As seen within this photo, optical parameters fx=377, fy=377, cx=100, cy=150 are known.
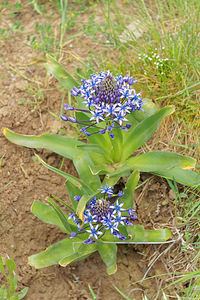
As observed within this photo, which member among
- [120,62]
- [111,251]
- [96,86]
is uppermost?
[96,86]

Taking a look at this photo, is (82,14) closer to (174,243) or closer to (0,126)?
(0,126)

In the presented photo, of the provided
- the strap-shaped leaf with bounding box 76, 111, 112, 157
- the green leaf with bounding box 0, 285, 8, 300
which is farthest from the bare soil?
the strap-shaped leaf with bounding box 76, 111, 112, 157

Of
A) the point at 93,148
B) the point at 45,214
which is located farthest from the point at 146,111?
the point at 45,214


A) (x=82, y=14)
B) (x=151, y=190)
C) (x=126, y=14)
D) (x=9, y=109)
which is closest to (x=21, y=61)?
(x=9, y=109)

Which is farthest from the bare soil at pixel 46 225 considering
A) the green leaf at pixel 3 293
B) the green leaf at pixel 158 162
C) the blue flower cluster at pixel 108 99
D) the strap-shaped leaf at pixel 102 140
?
the blue flower cluster at pixel 108 99

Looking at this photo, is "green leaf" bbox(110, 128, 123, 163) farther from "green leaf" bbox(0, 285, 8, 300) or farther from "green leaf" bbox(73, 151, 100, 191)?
"green leaf" bbox(0, 285, 8, 300)

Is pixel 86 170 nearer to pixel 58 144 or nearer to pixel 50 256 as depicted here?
pixel 58 144
